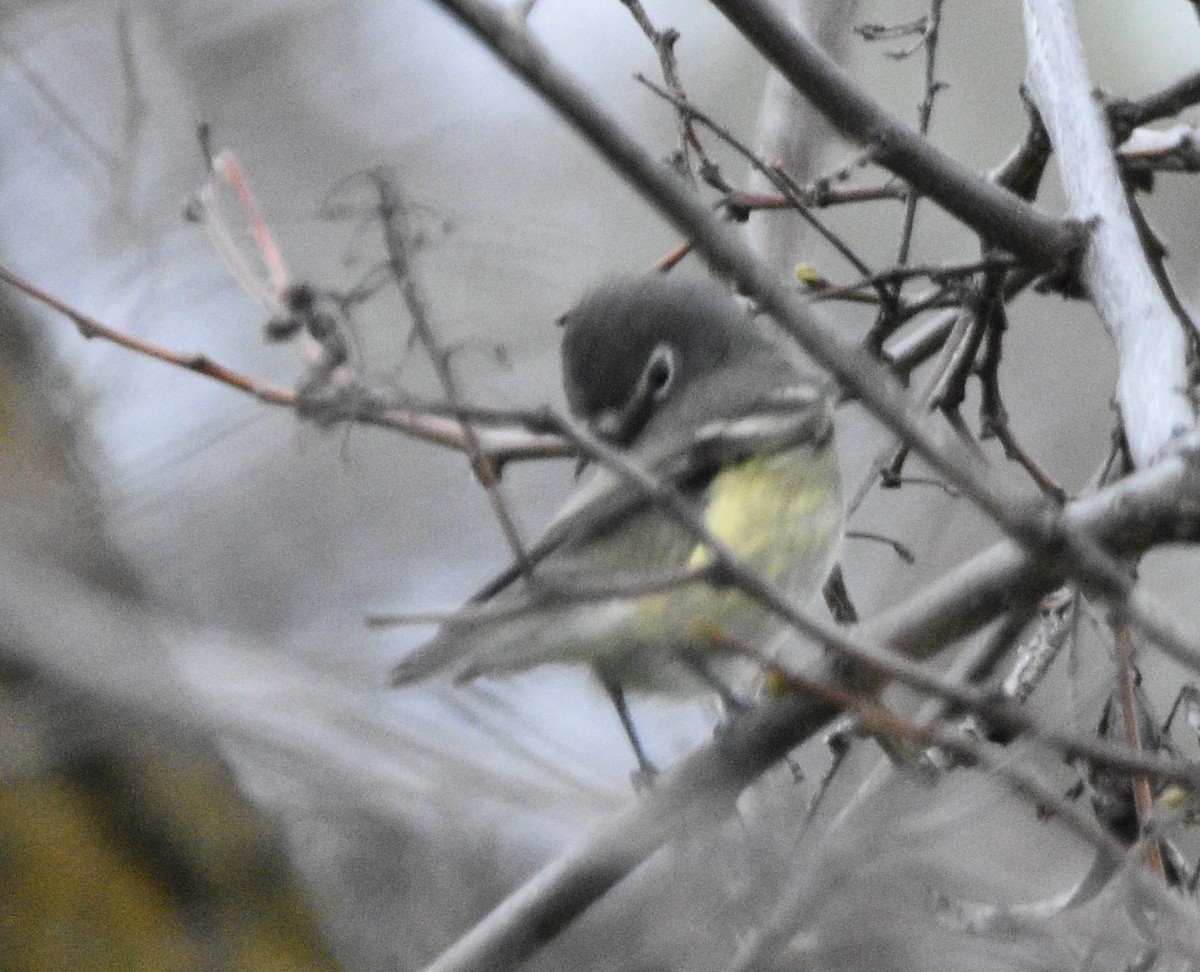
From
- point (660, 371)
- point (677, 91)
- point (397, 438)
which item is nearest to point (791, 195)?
point (677, 91)

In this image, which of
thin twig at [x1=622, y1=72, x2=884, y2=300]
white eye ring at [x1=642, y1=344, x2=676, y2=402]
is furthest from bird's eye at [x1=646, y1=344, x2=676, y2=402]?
thin twig at [x1=622, y1=72, x2=884, y2=300]

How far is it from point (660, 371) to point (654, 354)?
4 cm

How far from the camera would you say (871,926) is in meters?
1.64

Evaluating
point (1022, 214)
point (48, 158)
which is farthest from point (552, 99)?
point (48, 158)

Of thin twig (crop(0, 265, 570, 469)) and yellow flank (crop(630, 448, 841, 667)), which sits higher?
thin twig (crop(0, 265, 570, 469))

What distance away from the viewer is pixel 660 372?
9.30ft

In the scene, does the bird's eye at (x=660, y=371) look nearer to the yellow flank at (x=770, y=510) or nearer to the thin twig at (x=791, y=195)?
the yellow flank at (x=770, y=510)

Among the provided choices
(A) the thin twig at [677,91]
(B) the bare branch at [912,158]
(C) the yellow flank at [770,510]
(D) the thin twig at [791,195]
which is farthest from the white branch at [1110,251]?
(C) the yellow flank at [770,510]

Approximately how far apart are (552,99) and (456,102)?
5.24m

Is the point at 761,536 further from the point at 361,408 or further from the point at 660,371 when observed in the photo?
the point at 361,408

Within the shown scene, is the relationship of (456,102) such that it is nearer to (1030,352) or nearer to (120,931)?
(1030,352)

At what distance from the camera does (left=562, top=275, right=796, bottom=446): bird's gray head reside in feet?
8.85

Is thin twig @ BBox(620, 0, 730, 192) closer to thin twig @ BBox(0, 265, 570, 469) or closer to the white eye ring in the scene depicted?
the white eye ring

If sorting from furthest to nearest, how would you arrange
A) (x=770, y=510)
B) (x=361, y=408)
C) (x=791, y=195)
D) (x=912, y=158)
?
(x=770, y=510)
(x=791, y=195)
(x=912, y=158)
(x=361, y=408)
